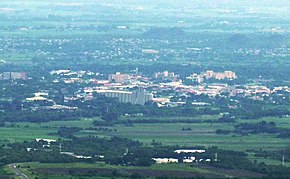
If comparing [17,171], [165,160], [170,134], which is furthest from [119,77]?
[17,171]

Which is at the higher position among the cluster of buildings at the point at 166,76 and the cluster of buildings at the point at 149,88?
the cluster of buildings at the point at 166,76


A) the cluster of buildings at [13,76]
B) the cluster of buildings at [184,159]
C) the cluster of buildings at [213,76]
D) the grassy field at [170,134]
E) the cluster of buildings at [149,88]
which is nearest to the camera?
the cluster of buildings at [184,159]

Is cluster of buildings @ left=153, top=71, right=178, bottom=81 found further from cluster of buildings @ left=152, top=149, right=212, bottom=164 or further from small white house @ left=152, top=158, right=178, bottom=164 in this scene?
small white house @ left=152, top=158, right=178, bottom=164

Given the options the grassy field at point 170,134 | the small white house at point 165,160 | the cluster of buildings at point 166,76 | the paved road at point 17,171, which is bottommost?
the paved road at point 17,171

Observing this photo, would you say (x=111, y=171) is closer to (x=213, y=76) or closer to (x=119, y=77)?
(x=119, y=77)

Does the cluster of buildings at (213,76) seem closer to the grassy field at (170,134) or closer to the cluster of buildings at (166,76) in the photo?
the cluster of buildings at (166,76)

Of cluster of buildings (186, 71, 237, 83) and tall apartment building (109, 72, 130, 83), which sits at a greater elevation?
cluster of buildings (186, 71, 237, 83)

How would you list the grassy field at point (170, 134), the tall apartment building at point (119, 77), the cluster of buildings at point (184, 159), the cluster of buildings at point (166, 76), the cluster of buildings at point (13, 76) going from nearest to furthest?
the cluster of buildings at point (184, 159)
the grassy field at point (170, 134)
the cluster of buildings at point (13, 76)
the tall apartment building at point (119, 77)
the cluster of buildings at point (166, 76)

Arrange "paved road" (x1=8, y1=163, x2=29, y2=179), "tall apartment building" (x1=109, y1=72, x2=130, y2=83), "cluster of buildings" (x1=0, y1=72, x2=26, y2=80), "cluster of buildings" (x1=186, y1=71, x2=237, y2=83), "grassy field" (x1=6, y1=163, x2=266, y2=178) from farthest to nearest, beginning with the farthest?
"cluster of buildings" (x1=186, y1=71, x2=237, y2=83) < "tall apartment building" (x1=109, y1=72, x2=130, y2=83) < "cluster of buildings" (x1=0, y1=72, x2=26, y2=80) < "grassy field" (x1=6, y1=163, x2=266, y2=178) < "paved road" (x1=8, y1=163, x2=29, y2=179)

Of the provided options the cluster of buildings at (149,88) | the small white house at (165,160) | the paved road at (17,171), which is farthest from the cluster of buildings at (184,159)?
the cluster of buildings at (149,88)

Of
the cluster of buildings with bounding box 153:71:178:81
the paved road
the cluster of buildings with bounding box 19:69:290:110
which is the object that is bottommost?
the paved road

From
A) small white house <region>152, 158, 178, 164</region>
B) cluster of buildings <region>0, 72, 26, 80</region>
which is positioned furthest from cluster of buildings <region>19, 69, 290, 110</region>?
small white house <region>152, 158, 178, 164</region>

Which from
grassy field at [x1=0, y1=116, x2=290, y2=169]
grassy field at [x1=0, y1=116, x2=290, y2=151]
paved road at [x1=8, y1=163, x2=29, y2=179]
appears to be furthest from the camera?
grassy field at [x1=0, y1=116, x2=290, y2=151]

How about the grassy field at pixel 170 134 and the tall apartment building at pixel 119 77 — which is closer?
the grassy field at pixel 170 134
